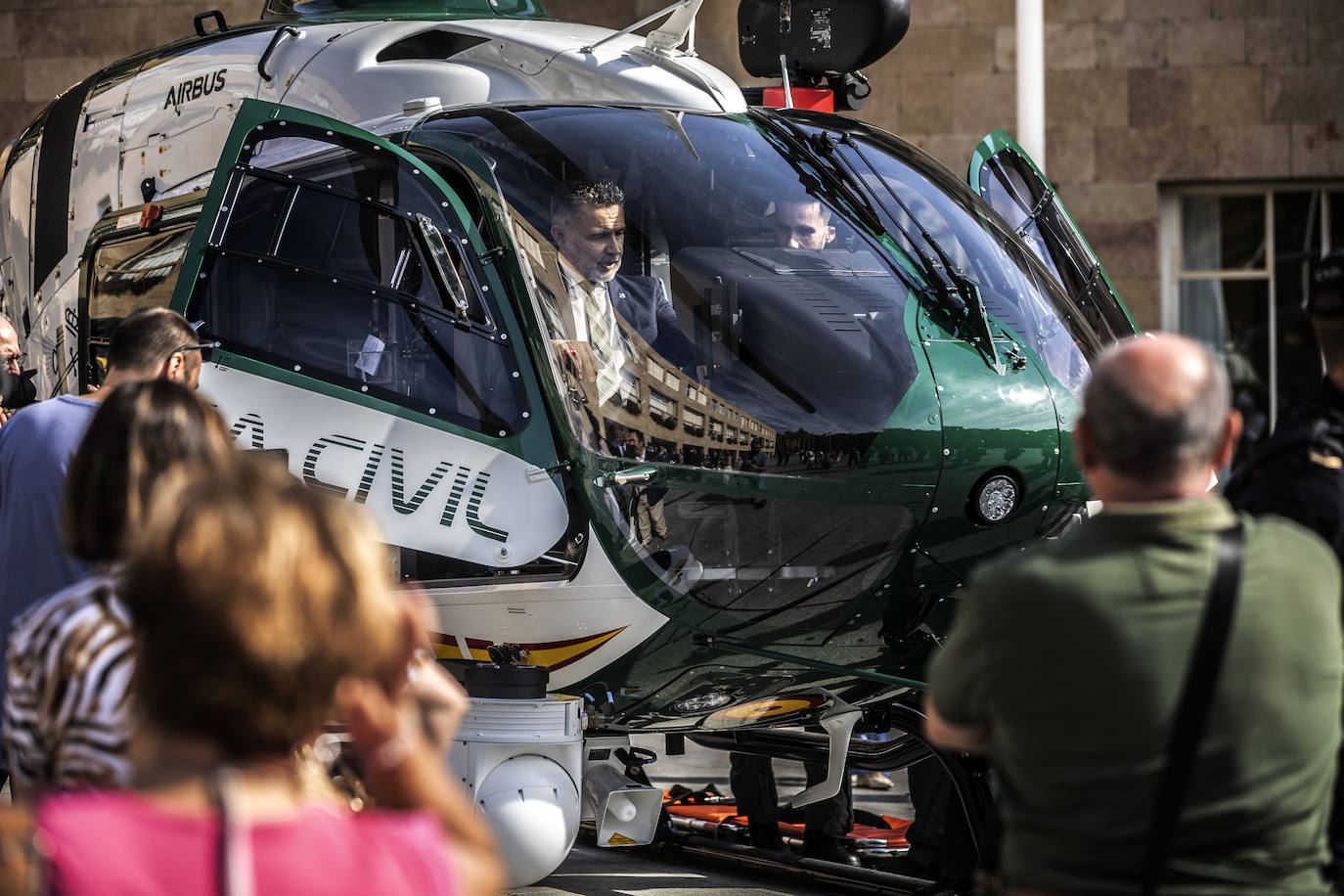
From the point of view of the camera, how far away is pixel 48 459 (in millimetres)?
3381

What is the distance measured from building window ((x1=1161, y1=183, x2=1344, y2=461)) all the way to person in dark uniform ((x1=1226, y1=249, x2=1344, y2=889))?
10.5 meters

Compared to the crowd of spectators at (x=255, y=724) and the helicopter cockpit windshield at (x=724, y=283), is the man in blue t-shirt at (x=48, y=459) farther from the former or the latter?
the crowd of spectators at (x=255, y=724)

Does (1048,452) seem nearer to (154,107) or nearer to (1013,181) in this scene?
(1013,181)

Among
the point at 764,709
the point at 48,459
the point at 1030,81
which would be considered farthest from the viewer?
the point at 1030,81

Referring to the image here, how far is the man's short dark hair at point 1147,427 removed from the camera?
2.08 metres

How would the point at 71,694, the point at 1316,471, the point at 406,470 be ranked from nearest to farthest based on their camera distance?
the point at 71,694 → the point at 1316,471 → the point at 406,470

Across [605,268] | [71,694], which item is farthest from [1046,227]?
[71,694]

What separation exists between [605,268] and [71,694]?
2.38 m

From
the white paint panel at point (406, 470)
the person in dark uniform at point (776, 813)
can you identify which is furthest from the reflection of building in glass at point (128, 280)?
the person in dark uniform at point (776, 813)

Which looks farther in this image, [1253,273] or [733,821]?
[1253,273]

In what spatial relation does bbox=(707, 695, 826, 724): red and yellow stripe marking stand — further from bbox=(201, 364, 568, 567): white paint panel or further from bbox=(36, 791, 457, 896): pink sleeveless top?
bbox=(36, 791, 457, 896): pink sleeveless top

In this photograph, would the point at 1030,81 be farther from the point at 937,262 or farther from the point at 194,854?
the point at 194,854

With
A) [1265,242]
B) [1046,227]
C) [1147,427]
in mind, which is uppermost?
[1265,242]

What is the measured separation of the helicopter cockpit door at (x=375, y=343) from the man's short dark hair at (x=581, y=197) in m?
0.23
